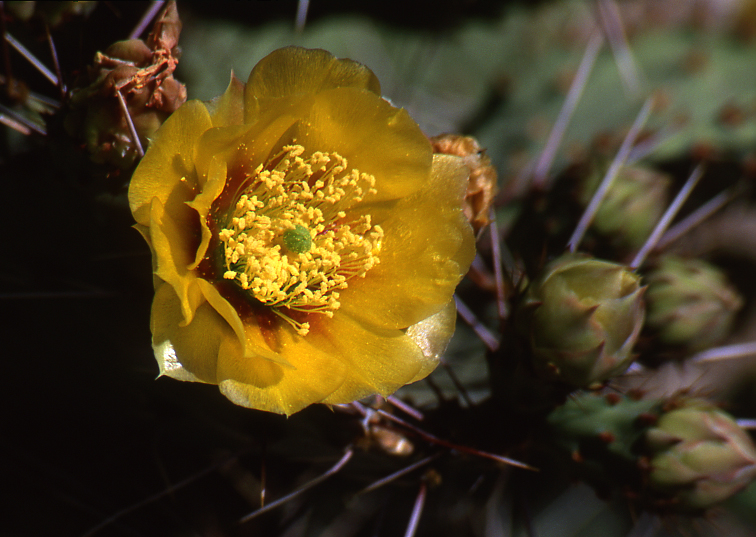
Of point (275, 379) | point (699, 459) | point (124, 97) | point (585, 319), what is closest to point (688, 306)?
point (699, 459)

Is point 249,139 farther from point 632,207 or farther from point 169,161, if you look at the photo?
point 632,207

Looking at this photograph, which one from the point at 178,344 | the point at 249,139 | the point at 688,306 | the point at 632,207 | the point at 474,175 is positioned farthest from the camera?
the point at 632,207

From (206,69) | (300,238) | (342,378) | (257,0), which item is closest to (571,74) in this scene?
(257,0)

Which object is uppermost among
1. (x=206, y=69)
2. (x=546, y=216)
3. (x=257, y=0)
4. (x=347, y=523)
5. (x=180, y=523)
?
(x=257, y=0)

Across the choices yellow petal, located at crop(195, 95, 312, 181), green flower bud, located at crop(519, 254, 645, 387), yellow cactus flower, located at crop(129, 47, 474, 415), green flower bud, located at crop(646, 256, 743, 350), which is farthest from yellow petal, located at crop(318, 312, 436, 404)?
green flower bud, located at crop(646, 256, 743, 350)

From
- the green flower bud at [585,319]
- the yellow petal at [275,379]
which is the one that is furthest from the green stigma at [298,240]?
the green flower bud at [585,319]

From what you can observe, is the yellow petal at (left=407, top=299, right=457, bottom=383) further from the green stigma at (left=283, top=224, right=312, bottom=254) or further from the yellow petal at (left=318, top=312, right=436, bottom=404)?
the green stigma at (left=283, top=224, right=312, bottom=254)

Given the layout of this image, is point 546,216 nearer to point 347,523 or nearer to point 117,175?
point 347,523

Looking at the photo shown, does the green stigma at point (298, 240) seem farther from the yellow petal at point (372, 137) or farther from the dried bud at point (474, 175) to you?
the dried bud at point (474, 175)
